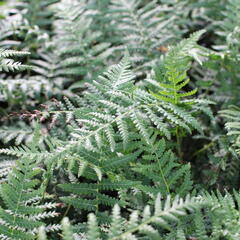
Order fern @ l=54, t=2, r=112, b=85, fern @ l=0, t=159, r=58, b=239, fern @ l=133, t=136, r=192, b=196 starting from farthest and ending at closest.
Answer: fern @ l=54, t=2, r=112, b=85 → fern @ l=133, t=136, r=192, b=196 → fern @ l=0, t=159, r=58, b=239

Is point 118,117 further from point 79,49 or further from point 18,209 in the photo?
point 79,49

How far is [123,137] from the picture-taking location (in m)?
1.76

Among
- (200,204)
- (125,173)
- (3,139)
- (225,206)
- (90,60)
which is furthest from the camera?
(90,60)

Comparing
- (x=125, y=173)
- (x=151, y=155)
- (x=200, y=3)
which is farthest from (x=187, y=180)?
(x=200, y=3)

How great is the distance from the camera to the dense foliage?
1.71 m

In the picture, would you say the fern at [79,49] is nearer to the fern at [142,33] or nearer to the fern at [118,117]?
the fern at [142,33]

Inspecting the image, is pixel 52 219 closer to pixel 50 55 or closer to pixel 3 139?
pixel 3 139

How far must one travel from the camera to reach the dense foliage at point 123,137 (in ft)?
5.61

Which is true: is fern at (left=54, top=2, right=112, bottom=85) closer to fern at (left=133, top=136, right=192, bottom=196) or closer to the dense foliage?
the dense foliage

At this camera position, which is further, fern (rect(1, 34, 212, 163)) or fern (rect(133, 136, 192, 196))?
fern (rect(133, 136, 192, 196))

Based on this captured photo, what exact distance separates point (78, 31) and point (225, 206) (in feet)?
5.74

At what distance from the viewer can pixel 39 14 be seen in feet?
10.8

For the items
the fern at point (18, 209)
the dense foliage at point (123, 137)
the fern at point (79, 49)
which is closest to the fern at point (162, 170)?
the dense foliage at point (123, 137)

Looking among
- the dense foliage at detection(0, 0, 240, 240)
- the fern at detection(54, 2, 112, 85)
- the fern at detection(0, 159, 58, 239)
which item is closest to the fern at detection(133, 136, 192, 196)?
the dense foliage at detection(0, 0, 240, 240)
